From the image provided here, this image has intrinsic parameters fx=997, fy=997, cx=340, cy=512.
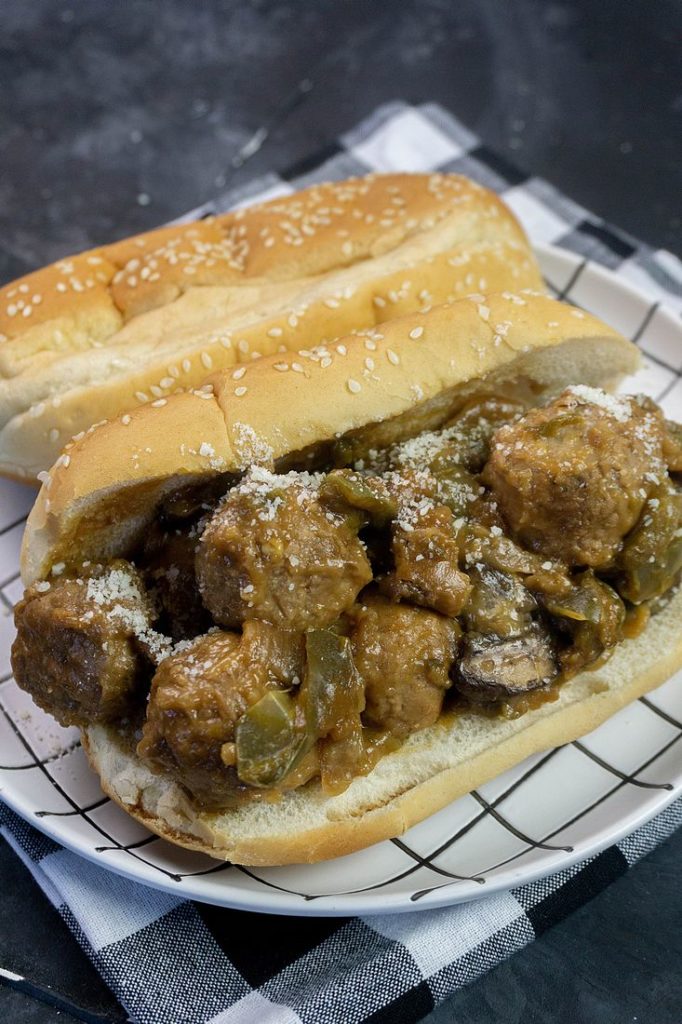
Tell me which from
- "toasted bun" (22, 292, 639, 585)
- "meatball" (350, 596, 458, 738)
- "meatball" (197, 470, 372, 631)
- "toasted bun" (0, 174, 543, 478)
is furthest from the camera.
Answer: "toasted bun" (0, 174, 543, 478)

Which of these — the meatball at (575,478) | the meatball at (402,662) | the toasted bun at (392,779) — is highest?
the meatball at (575,478)

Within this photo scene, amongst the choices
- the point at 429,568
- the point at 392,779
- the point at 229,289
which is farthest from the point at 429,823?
the point at 229,289

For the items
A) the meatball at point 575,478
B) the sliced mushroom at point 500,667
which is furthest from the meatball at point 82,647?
the meatball at point 575,478

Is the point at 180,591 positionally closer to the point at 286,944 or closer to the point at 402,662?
the point at 402,662

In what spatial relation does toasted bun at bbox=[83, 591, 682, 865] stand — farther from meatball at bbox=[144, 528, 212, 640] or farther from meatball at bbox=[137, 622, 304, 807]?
meatball at bbox=[144, 528, 212, 640]

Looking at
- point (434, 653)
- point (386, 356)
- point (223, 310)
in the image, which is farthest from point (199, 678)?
point (223, 310)

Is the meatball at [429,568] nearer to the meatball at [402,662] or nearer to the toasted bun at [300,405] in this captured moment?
the meatball at [402,662]

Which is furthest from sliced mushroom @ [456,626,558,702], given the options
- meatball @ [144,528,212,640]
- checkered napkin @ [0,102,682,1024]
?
meatball @ [144,528,212,640]
